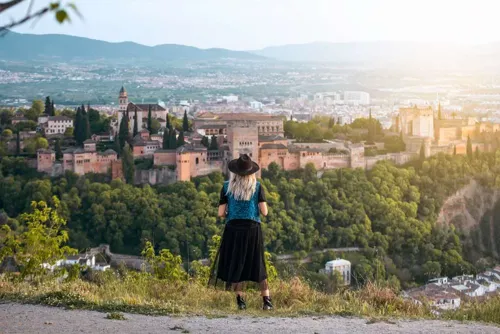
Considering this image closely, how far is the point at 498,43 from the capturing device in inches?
1374

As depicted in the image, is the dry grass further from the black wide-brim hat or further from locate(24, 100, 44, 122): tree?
locate(24, 100, 44, 122): tree

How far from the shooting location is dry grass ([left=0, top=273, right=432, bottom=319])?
366cm

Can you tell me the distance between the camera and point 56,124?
23.2 metres

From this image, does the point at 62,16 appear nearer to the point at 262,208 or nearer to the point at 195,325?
the point at 195,325

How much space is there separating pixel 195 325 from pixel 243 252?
0.52 metres

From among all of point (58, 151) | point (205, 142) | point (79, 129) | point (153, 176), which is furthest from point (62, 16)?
point (79, 129)

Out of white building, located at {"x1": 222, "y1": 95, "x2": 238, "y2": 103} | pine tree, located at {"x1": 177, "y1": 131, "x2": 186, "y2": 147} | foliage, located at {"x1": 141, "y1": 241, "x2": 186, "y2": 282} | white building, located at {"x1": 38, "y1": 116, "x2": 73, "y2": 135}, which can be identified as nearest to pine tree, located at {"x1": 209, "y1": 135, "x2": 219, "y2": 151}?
pine tree, located at {"x1": 177, "y1": 131, "x2": 186, "y2": 147}

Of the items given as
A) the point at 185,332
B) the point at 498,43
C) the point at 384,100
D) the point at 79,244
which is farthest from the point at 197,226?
the point at 498,43

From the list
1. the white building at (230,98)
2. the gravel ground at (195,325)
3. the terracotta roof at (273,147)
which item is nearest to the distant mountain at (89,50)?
the white building at (230,98)

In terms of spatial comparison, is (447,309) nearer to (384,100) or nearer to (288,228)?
(288,228)

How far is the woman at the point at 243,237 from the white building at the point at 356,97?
106ft

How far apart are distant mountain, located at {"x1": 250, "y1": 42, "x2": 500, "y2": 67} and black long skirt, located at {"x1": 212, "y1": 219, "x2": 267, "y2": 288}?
33.2m

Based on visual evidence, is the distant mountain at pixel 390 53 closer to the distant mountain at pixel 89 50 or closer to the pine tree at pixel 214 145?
the distant mountain at pixel 89 50

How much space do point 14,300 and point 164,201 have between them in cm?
1526
